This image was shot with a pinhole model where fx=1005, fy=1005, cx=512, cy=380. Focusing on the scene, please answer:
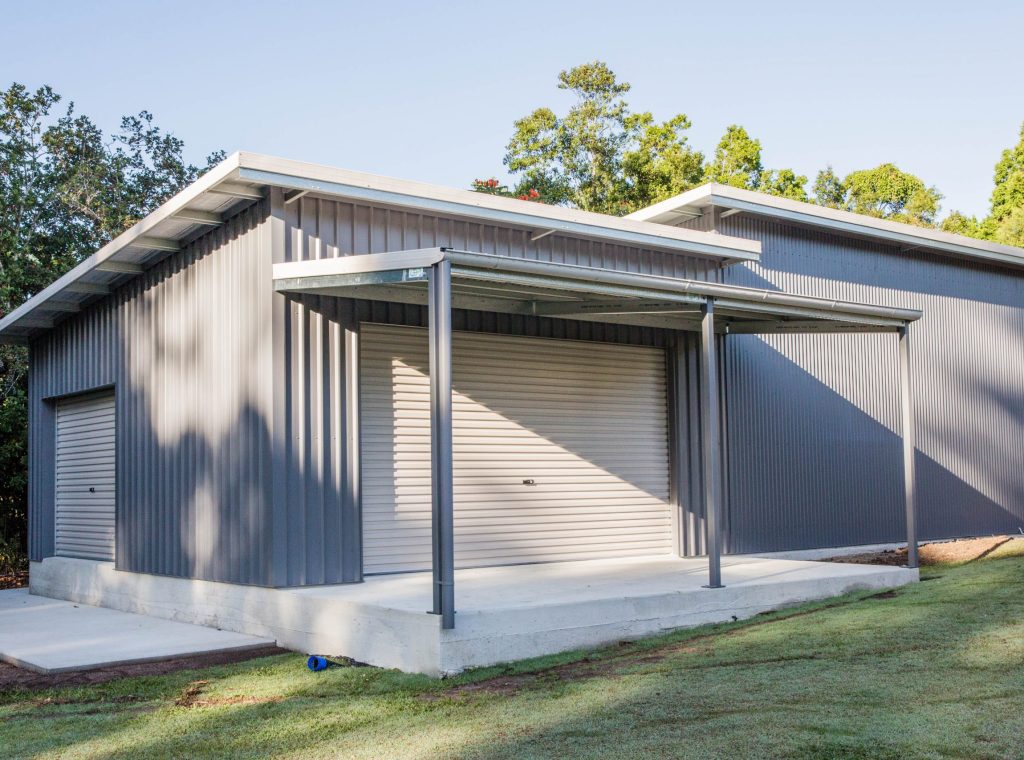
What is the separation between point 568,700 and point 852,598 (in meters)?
4.58

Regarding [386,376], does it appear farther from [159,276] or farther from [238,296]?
[159,276]

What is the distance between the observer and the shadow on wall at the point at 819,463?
12.8 metres

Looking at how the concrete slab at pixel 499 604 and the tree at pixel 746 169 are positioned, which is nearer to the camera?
the concrete slab at pixel 499 604

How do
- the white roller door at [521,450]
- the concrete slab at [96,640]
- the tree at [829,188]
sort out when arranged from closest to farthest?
1. the concrete slab at [96,640]
2. the white roller door at [521,450]
3. the tree at [829,188]

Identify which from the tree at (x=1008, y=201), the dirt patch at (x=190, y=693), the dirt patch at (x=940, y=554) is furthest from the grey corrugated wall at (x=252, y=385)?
the tree at (x=1008, y=201)

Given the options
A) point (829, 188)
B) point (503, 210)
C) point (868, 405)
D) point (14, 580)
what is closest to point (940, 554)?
point (868, 405)

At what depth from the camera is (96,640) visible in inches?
352

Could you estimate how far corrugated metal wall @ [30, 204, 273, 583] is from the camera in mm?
9062

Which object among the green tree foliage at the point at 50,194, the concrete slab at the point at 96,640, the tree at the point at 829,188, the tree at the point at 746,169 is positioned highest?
the tree at the point at 829,188

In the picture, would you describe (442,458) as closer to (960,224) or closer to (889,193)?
(960,224)

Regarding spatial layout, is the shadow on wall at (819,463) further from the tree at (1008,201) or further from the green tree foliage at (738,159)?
the green tree foliage at (738,159)

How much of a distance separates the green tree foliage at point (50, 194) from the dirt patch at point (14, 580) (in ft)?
3.64

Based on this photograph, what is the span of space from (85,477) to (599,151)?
2208 cm

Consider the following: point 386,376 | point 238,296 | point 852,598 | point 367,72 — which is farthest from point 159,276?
point 367,72
